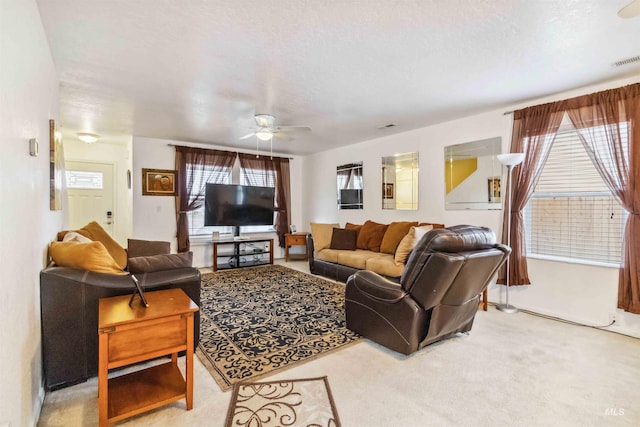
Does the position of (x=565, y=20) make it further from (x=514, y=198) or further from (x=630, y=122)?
(x=514, y=198)

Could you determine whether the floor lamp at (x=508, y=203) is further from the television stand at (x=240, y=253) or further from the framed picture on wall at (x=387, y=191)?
the television stand at (x=240, y=253)

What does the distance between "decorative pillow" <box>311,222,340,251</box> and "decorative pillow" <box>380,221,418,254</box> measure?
1.07 m

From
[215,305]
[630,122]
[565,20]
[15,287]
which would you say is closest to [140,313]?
[15,287]

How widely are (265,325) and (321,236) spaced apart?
2596 mm

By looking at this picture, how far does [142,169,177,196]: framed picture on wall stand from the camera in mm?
5570

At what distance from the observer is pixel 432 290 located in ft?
7.22

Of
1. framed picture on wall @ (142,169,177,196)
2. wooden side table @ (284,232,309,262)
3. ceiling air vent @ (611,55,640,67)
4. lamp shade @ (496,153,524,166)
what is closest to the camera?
ceiling air vent @ (611,55,640,67)

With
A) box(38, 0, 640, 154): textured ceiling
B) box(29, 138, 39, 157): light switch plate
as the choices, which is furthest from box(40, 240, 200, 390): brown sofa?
box(38, 0, 640, 154): textured ceiling

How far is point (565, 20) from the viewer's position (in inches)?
80.4

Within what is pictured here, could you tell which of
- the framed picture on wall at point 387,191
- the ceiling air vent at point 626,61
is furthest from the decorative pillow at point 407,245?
the ceiling air vent at point 626,61

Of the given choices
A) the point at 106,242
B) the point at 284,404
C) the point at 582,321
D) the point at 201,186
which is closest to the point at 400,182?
the point at 582,321

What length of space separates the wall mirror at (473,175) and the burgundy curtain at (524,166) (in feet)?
0.80

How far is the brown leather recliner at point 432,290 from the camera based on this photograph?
215 centimetres

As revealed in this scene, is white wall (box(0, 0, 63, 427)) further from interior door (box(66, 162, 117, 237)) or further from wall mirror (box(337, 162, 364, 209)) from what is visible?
interior door (box(66, 162, 117, 237))
